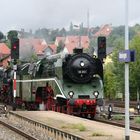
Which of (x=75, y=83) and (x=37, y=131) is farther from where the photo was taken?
(x=75, y=83)

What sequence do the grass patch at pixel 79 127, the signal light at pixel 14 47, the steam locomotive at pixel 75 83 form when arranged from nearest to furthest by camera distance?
1. the grass patch at pixel 79 127
2. the steam locomotive at pixel 75 83
3. the signal light at pixel 14 47

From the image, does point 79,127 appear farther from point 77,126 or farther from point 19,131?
point 19,131

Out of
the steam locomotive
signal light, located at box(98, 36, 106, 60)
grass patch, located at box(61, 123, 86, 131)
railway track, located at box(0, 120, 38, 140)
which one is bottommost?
railway track, located at box(0, 120, 38, 140)

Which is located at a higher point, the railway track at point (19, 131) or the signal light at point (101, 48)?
the signal light at point (101, 48)

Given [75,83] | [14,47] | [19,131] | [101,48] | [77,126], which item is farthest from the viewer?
[14,47]

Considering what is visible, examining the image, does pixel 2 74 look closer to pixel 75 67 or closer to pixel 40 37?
pixel 40 37

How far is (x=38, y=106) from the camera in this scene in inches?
1114

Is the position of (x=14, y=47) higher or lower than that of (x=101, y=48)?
higher

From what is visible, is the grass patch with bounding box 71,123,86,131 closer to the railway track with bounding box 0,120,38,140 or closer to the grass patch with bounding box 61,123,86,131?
the grass patch with bounding box 61,123,86,131

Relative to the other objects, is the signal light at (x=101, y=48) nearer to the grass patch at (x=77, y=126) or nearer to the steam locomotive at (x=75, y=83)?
the steam locomotive at (x=75, y=83)

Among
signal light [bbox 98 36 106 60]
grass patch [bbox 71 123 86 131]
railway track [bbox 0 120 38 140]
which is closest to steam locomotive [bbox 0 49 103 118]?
signal light [bbox 98 36 106 60]

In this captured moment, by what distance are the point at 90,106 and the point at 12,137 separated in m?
6.74

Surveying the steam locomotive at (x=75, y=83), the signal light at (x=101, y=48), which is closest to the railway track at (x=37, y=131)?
the steam locomotive at (x=75, y=83)

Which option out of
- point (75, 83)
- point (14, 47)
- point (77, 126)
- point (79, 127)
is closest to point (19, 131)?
point (77, 126)
